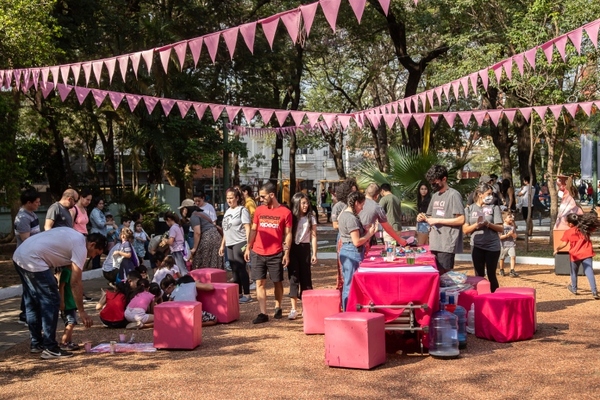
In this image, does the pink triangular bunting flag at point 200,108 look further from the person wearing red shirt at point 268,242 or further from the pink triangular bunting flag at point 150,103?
the person wearing red shirt at point 268,242

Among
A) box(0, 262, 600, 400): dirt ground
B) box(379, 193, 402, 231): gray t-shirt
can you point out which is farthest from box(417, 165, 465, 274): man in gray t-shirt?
box(379, 193, 402, 231): gray t-shirt

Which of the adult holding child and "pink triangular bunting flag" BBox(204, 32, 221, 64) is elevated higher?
"pink triangular bunting flag" BBox(204, 32, 221, 64)

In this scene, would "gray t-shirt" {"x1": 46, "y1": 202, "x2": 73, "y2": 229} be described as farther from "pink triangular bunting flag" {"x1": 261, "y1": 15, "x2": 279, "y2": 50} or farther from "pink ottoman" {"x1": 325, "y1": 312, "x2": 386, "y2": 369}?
"pink ottoman" {"x1": 325, "y1": 312, "x2": 386, "y2": 369}

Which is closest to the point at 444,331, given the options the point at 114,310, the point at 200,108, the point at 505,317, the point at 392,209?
the point at 505,317

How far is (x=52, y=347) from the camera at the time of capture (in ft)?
24.9

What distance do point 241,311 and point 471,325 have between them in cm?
351

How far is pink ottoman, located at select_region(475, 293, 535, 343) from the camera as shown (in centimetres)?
782

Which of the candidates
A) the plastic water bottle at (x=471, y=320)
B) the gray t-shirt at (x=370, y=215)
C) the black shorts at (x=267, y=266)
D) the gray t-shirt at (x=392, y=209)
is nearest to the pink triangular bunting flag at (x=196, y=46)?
the gray t-shirt at (x=370, y=215)

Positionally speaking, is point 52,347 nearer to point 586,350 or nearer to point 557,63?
point 586,350

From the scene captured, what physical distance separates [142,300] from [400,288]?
3.77 metres

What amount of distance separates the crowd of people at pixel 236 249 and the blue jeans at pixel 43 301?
10 mm

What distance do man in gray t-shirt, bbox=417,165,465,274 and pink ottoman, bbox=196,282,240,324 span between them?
268cm

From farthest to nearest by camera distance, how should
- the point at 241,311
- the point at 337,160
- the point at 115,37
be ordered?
the point at 337,160 < the point at 115,37 < the point at 241,311

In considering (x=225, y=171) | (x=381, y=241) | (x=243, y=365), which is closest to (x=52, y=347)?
(x=243, y=365)
